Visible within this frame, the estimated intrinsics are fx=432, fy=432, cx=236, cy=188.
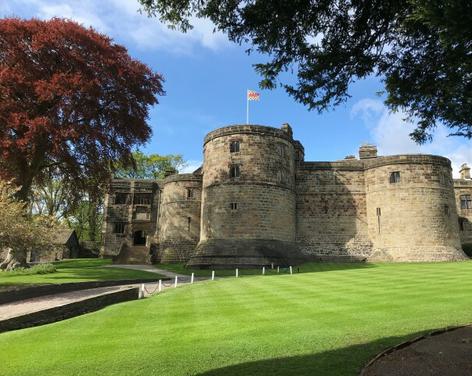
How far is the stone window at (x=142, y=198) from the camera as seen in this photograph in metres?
49.6

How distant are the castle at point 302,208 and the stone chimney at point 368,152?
10 cm

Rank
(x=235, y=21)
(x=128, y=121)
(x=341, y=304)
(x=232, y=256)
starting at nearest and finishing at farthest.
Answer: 1. (x=235, y=21)
2. (x=341, y=304)
3. (x=128, y=121)
4. (x=232, y=256)

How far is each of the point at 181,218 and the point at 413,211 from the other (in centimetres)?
2044

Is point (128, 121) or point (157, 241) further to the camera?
point (157, 241)

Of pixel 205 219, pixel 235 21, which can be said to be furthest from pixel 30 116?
pixel 235 21

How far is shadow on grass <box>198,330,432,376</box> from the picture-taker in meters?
6.43

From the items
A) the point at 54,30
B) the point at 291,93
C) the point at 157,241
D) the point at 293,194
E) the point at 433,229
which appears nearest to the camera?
the point at 291,93

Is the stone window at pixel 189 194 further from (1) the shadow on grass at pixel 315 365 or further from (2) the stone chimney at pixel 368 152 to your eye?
(1) the shadow on grass at pixel 315 365

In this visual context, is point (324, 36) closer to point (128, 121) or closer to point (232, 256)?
point (128, 121)

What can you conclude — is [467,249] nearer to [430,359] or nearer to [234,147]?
[234,147]

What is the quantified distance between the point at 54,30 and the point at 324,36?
67.3ft

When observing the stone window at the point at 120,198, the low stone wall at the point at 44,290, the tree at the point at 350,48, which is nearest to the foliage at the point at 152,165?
the stone window at the point at 120,198

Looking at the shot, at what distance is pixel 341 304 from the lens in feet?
38.3

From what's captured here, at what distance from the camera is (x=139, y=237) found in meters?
49.4
